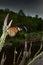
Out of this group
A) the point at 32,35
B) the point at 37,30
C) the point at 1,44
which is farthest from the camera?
the point at 37,30

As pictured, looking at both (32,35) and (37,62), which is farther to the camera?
(32,35)

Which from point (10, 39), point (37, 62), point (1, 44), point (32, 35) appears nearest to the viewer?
point (1, 44)

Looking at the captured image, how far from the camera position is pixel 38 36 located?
10125 cm

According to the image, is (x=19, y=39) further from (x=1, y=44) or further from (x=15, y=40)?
(x=1, y=44)

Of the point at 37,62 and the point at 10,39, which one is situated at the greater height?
the point at 37,62

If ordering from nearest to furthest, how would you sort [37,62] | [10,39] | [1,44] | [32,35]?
[1,44]
[37,62]
[10,39]
[32,35]

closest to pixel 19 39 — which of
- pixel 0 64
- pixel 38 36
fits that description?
pixel 38 36

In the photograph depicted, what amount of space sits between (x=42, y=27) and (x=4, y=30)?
11324 centimetres

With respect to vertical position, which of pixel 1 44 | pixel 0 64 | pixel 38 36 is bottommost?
pixel 38 36

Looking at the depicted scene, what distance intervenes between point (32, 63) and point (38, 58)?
7 cm

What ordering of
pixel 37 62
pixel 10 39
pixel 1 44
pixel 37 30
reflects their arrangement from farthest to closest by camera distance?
pixel 37 30
pixel 10 39
pixel 37 62
pixel 1 44

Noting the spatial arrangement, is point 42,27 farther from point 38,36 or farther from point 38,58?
point 38,58

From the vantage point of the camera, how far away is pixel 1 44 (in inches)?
64.2

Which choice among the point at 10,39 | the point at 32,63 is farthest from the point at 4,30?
the point at 10,39
